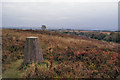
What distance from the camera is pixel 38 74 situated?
4.47 m

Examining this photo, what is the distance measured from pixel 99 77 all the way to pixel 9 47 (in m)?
7.28

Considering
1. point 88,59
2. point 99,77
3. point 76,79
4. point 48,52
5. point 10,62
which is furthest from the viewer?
point 48,52

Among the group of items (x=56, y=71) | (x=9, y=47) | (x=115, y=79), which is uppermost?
(x=9, y=47)

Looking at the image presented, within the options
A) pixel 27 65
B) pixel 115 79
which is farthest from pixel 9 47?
pixel 115 79

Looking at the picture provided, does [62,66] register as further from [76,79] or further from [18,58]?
[18,58]

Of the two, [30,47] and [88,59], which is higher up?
[30,47]

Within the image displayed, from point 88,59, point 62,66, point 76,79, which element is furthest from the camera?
point 88,59

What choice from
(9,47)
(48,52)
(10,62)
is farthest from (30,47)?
(9,47)

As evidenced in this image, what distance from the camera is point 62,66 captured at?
545 cm

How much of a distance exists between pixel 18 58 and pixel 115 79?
6008 mm

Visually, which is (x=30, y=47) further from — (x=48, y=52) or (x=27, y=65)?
(x=48, y=52)

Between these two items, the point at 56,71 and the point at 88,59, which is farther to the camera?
the point at 88,59

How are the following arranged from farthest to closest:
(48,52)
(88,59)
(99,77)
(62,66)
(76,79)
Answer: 1. (48,52)
2. (88,59)
3. (62,66)
4. (99,77)
5. (76,79)

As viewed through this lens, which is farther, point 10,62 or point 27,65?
point 10,62
